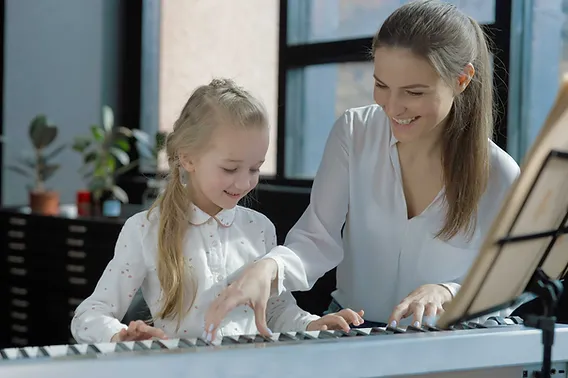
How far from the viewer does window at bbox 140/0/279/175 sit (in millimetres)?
4730

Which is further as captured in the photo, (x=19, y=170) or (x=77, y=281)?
(x=19, y=170)

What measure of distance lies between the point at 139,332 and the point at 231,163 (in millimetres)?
459

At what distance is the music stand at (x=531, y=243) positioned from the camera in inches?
42.2

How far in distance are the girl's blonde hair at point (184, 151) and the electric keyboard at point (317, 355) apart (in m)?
0.54

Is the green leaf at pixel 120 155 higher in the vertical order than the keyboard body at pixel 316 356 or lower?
higher

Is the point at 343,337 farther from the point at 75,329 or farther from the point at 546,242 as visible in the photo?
the point at 75,329

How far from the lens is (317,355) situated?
3.81ft

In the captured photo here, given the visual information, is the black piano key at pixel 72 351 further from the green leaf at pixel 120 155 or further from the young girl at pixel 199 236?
the green leaf at pixel 120 155

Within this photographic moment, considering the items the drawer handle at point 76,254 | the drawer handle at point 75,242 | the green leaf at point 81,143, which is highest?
the green leaf at point 81,143

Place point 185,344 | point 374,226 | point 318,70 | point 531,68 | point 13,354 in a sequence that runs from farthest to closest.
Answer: point 318,70 → point 531,68 → point 374,226 → point 185,344 → point 13,354

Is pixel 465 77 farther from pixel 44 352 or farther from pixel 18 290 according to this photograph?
pixel 18 290

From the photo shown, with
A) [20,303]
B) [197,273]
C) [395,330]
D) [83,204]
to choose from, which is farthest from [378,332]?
[20,303]

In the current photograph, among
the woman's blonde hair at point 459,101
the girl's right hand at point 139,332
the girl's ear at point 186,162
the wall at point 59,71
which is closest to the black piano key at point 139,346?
the girl's right hand at point 139,332

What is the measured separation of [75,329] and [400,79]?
2.62ft
